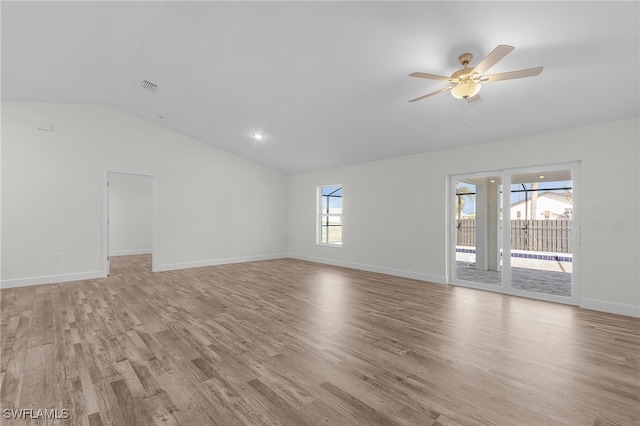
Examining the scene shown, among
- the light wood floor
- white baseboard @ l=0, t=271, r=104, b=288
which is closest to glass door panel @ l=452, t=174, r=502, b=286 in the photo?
the light wood floor

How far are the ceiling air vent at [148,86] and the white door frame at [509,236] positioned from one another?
5.38 m

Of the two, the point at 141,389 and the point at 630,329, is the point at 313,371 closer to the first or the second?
the point at 141,389

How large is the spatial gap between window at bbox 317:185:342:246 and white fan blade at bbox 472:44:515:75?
204 inches

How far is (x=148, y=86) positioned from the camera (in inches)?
184

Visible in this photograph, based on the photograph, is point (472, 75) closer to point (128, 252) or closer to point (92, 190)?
point (92, 190)

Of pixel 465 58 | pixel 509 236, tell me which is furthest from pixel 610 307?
pixel 465 58

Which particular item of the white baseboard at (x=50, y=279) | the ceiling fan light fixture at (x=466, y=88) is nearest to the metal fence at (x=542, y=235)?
the ceiling fan light fixture at (x=466, y=88)

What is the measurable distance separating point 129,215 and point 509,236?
10.1 meters

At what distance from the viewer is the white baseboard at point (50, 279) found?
4816 mm

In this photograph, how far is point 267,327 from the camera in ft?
10.1

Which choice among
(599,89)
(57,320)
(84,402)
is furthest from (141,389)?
(599,89)

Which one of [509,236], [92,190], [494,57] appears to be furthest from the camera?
[92,190]

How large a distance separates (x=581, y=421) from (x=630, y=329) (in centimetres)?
232

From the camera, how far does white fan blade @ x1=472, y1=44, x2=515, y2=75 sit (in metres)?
2.09
